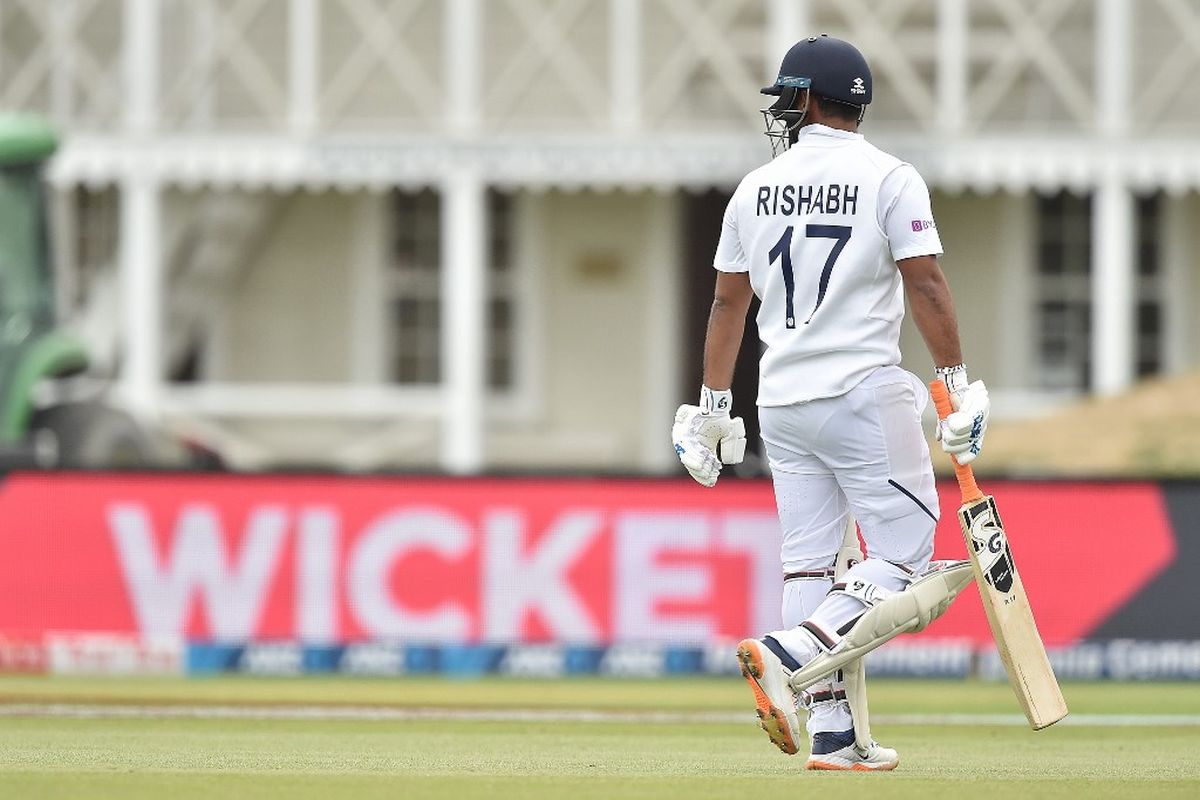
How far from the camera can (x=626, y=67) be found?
1872 centimetres

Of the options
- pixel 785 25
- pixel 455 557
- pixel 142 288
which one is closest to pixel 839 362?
pixel 455 557

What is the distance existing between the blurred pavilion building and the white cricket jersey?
11.5m

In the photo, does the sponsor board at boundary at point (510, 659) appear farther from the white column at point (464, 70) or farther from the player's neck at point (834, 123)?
the white column at point (464, 70)

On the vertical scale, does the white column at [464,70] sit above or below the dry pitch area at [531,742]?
above

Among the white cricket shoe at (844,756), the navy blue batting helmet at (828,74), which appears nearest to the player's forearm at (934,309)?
the navy blue batting helmet at (828,74)

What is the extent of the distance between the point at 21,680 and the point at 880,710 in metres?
4.30

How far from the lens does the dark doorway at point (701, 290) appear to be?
20938 mm

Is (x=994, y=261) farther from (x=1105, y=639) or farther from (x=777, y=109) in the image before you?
(x=777, y=109)

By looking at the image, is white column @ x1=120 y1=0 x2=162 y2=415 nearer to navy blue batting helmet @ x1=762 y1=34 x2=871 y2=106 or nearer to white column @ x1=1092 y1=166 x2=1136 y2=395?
white column @ x1=1092 y1=166 x2=1136 y2=395

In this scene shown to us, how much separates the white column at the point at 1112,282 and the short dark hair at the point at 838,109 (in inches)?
485

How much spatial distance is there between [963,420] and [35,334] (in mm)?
11059

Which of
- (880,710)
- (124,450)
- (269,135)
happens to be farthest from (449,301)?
(880,710)

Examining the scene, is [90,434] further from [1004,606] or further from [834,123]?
[1004,606]

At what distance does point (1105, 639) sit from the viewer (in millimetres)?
12148
